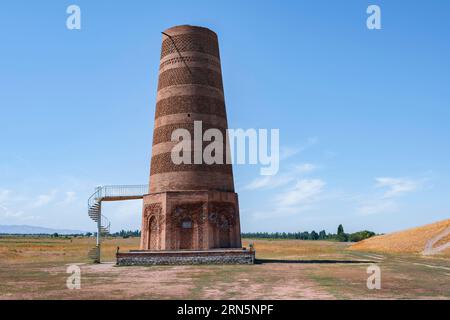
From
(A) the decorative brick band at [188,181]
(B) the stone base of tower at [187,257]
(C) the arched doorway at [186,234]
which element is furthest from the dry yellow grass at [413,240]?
(C) the arched doorway at [186,234]

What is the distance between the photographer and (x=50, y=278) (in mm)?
16484

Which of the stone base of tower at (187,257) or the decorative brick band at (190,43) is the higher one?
the decorative brick band at (190,43)

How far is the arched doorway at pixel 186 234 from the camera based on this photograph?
78.3 feet

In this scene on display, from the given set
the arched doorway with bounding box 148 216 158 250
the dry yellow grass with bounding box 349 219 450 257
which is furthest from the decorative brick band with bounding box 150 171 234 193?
the dry yellow grass with bounding box 349 219 450 257

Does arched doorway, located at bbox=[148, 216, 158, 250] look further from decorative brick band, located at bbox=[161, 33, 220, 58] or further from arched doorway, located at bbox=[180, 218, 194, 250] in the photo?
decorative brick band, located at bbox=[161, 33, 220, 58]

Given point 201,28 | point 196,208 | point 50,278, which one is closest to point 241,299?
point 50,278

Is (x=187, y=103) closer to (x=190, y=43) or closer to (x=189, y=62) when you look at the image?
(x=189, y=62)

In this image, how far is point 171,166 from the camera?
81.8 feet

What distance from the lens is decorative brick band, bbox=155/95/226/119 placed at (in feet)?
83.6

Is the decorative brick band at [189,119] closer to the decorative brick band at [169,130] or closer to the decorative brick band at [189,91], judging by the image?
the decorative brick band at [169,130]

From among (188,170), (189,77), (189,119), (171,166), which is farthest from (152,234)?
(189,77)

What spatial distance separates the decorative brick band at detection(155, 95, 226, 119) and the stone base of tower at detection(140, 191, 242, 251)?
17.0 ft
